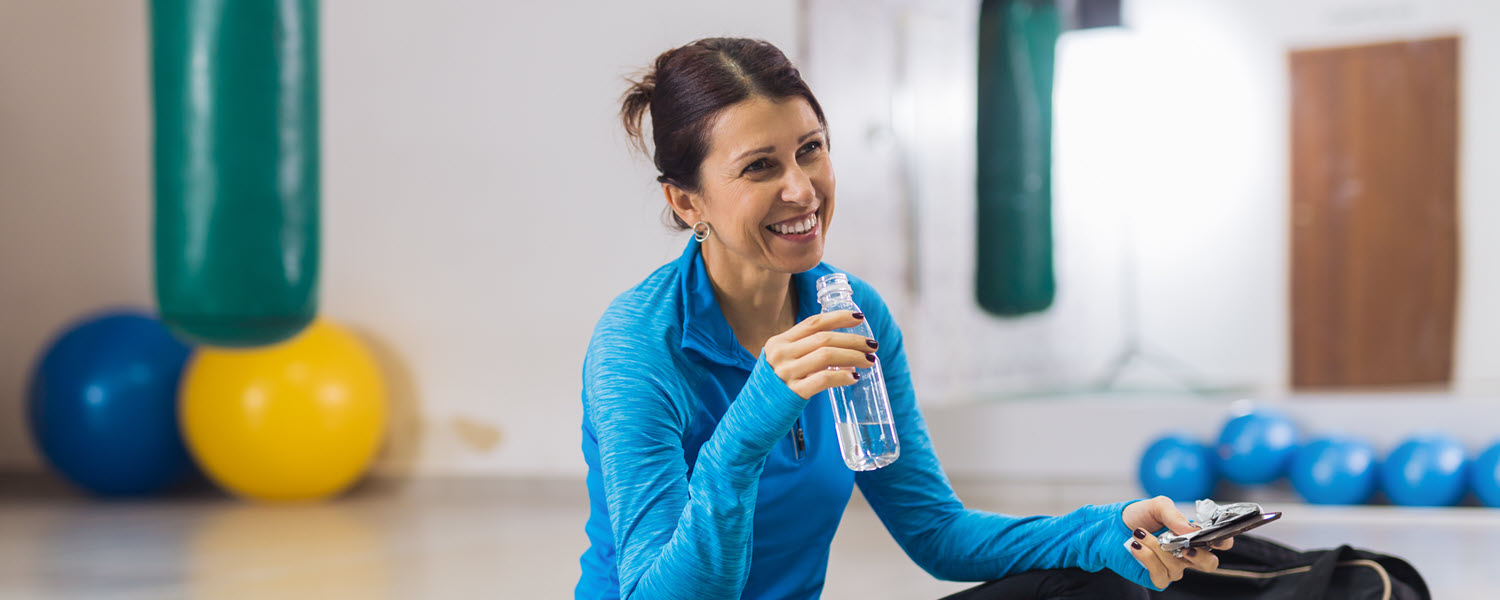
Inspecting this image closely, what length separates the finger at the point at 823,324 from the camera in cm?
123

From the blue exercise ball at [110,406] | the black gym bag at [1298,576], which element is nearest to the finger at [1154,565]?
the black gym bag at [1298,576]

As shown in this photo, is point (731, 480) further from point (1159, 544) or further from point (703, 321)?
point (1159, 544)

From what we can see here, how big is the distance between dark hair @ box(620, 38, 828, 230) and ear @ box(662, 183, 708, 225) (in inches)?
0.5

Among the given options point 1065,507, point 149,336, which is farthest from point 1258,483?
point 149,336

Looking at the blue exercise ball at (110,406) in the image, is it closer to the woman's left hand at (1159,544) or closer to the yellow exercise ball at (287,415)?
the yellow exercise ball at (287,415)

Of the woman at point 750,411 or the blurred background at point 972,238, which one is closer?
the woman at point 750,411

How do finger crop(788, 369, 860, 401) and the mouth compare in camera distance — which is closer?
finger crop(788, 369, 860, 401)

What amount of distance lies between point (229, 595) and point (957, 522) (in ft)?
6.97

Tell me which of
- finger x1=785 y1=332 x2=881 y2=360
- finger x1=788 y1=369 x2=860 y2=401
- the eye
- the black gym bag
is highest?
the eye

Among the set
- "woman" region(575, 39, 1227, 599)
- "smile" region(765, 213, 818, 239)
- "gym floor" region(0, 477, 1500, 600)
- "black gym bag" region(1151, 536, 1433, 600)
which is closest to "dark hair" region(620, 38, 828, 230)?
"woman" region(575, 39, 1227, 599)

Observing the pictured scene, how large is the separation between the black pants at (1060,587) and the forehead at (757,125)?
1.92ft

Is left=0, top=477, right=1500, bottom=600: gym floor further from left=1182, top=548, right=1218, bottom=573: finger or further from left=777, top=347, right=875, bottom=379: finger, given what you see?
left=777, top=347, right=875, bottom=379: finger

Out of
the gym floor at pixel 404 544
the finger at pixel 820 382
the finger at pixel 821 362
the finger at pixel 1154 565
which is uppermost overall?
the finger at pixel 821 362

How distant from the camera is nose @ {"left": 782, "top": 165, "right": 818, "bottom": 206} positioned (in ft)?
4.66
